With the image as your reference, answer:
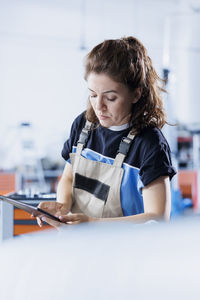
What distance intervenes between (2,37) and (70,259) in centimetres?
682

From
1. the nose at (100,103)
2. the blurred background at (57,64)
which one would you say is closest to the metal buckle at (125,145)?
the nose at (100,103)

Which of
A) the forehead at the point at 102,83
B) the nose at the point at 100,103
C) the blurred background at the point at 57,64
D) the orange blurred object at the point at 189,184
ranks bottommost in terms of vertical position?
the orange blurred object at the point at 189,184

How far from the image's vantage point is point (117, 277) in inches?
11.3

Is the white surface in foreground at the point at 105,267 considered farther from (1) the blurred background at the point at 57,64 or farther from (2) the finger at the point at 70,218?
(1) the blurred background at the point at 57,64

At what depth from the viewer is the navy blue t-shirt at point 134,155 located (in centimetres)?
96

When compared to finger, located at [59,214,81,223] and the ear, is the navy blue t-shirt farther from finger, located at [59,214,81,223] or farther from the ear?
finger, located at [59,214,81,223]

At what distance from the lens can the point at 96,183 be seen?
1132 mm

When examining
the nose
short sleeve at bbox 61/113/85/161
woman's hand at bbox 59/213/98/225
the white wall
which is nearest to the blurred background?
the white wall

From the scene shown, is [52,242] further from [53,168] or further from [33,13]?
[33,13]

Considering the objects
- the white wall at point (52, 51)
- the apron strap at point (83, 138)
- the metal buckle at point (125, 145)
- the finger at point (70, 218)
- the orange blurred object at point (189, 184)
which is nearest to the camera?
the finger at point (70, 218)

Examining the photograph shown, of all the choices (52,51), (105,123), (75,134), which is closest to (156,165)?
(105,123)

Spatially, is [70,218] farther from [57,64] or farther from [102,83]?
[57,64]

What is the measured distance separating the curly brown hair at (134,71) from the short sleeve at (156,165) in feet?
0.34

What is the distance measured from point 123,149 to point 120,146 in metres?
0.01
